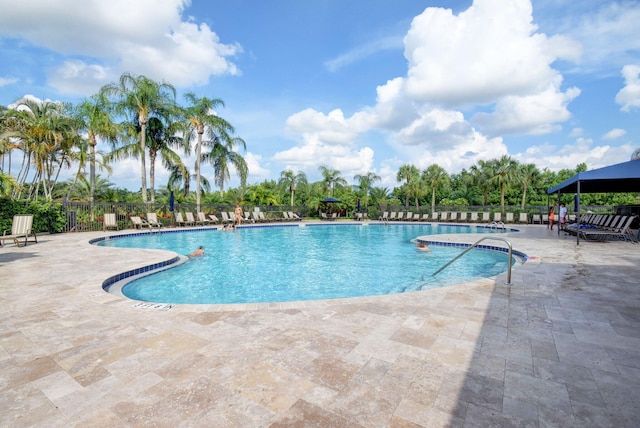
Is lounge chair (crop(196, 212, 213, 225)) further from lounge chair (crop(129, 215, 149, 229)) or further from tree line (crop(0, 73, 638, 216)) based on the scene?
lounge chair (crop(129, 215, 149, 229))

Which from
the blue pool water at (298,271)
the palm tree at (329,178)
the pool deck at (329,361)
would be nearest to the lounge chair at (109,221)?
the blue pool water at (298,271)

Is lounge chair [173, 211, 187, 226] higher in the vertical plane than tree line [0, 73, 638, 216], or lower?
lower

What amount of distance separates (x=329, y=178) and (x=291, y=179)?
14.4 feet

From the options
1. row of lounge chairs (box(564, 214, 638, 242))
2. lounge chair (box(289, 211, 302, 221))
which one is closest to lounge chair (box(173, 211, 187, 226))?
lounge chair (box(289, 211, 302, 221))

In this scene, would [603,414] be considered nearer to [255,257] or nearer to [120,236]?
[255,257]

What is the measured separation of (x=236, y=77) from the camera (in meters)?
15.0

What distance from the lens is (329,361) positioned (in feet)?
8.26

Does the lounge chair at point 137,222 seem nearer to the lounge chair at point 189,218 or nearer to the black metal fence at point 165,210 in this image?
the black metal fence at point 165,210

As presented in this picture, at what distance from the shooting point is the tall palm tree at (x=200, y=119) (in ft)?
73.8

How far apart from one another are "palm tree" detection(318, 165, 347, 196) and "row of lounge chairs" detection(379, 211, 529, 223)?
924 cm

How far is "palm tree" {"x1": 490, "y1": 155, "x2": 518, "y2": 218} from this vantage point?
1367 inches

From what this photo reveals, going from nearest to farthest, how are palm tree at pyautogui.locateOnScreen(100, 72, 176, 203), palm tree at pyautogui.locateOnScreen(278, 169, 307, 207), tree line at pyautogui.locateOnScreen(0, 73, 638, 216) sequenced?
tree line at pyautogui.locateOnScreen(0, 73, 638, 216) → palm tree at pyautogui.locateOnScreen(100, 72, 176, 203) → palm tree at pyautogui.locateOnScreen(278, 169, 307, 207)

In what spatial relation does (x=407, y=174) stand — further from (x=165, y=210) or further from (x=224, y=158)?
(x=165, y=210)

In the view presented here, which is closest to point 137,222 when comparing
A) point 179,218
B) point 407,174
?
point 179,218
